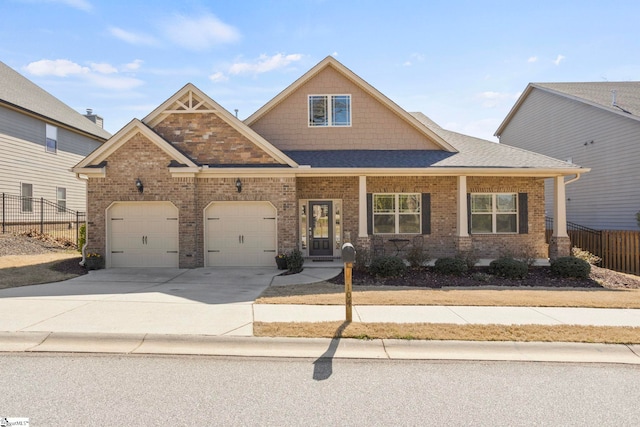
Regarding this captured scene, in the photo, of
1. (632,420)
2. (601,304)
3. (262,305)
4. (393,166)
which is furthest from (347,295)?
(393,166)

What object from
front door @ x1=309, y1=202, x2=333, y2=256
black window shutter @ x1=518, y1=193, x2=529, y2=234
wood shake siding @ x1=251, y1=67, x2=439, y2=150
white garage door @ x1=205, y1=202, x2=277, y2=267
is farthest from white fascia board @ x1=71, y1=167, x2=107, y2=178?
black window shutter @ x1=518, y1=193, x2=529, y2=234

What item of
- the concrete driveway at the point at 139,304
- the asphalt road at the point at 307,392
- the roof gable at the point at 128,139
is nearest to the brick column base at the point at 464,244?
the concrete driveway at the point at 139,304

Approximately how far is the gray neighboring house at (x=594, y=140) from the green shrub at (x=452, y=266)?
10.2m

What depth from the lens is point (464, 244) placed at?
12.8m

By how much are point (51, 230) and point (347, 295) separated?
19988mm

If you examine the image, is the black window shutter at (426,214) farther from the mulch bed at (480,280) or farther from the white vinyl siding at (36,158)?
the white vinyl siding at (36,158)

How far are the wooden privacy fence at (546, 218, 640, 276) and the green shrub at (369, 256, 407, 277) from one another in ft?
31.3

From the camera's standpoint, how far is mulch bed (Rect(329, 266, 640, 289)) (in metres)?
10.5

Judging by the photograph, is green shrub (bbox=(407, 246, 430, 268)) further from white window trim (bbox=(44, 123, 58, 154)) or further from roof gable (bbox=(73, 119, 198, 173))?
white window trim (bbox=(44, 123, 58, 154))

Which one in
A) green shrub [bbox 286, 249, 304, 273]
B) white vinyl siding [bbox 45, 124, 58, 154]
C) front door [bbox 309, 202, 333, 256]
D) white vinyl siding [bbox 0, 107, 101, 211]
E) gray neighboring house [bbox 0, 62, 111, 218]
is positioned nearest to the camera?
green shrub [bbox 286, 249, 304, 273]

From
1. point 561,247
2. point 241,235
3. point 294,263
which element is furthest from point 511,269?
point 241,235

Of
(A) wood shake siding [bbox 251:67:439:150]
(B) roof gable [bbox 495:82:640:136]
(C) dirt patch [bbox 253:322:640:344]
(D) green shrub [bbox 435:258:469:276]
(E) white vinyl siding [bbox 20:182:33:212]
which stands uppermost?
(B) roof gable [bbox 495:82:640:136]

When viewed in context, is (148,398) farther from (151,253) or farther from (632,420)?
(151,253)

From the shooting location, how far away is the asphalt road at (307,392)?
11.4 ft
